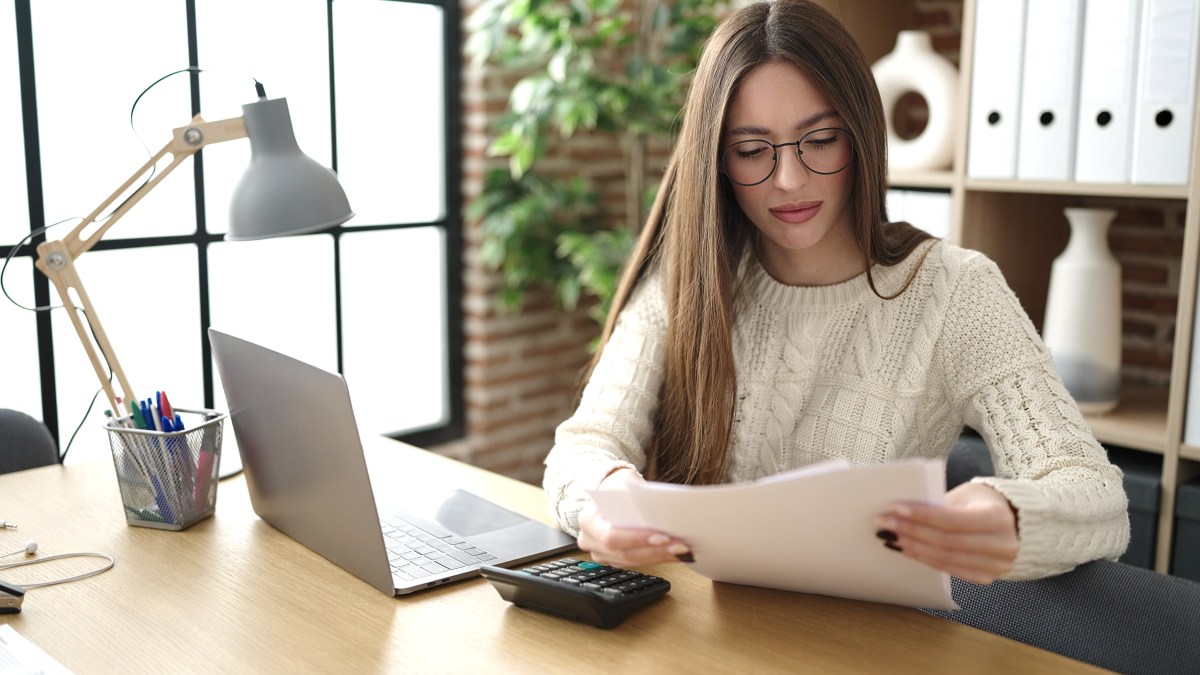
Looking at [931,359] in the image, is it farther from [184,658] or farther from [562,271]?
[562,271]

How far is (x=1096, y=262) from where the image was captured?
224cm

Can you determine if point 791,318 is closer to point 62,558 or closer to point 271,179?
point 271,179

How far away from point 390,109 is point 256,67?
0.42m

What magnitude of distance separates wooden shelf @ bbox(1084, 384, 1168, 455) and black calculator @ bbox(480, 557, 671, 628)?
4.52ft

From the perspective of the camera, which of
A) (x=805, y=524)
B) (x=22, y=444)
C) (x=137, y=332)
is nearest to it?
(x=805, y=524)

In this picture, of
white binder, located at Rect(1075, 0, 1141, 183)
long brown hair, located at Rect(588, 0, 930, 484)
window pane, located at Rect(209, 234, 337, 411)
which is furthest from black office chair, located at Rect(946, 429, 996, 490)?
window pane, located at Rect(209, 234, 337, 411)

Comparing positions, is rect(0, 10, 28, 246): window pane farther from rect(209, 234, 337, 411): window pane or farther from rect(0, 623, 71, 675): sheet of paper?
rect(0, 623, 71, 675): sheet of paper

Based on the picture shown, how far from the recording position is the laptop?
1187mm

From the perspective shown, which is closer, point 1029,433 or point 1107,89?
point 1029,433

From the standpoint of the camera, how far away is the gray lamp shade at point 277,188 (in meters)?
1.32

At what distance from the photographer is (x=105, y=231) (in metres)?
1.42

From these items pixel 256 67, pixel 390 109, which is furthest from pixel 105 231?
pixel 390 109

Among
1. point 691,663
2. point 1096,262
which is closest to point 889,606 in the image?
point 691,663

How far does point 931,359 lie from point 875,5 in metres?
1.48
